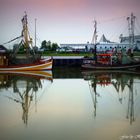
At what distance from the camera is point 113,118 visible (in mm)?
7219

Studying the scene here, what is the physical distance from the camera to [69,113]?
7.69 m

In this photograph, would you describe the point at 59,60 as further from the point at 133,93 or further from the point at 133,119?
the point at 133,119

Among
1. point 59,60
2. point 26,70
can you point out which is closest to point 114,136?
point 26,70

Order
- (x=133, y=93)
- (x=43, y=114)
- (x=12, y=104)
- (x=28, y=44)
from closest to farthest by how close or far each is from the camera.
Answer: (x=43, y=114)
(x=12, y=104)
(x=133, y=93)
(x=28, y=44)

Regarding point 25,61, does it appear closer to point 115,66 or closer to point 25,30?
point 25,30

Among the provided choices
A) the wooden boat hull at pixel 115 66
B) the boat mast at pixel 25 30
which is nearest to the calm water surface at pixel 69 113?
the wooden boat hull at pixel 115 66

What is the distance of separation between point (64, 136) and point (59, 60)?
19.8m

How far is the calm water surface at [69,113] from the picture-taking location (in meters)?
6.02

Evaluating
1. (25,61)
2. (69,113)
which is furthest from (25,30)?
(69,113)

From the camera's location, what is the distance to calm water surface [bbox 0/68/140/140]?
6020 mm

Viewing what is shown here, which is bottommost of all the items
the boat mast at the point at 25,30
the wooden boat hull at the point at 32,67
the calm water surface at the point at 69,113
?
the calm water surface at the point at 69,113

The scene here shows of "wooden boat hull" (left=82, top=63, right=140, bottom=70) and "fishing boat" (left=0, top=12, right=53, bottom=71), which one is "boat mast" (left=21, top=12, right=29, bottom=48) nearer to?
"fishing boat" (left=0, top=12, right=53, bottom=71)

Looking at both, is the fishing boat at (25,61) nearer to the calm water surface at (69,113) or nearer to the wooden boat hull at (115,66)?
the wooden boat hull at (115,66)

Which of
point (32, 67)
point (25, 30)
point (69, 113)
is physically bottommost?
point (69, 113)
